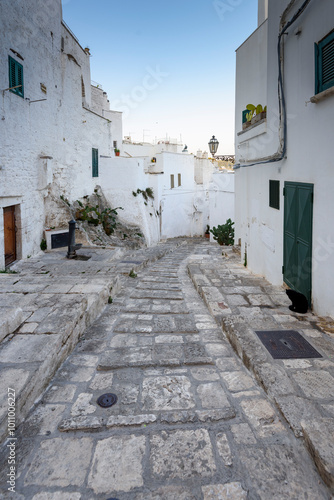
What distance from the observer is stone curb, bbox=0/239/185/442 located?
281 cm

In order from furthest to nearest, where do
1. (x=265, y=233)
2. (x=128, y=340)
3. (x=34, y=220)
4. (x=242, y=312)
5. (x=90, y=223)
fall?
(x=90, y=223) → (x=34, y=220) → (x=265, y=233) → (x=242, y=312) → (x=128, y=340)

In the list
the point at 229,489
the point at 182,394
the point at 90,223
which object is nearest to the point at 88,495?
the point at 229,489

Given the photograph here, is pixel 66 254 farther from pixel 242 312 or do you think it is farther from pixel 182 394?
pixel 182 394

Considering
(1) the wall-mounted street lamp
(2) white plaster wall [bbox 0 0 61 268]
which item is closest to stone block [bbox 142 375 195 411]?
(2) white plaster wall [bbox 0 0 61 268]

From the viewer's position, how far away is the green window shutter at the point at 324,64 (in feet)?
14.4

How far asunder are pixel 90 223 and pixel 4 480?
43.3ft

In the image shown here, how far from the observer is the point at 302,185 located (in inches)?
205

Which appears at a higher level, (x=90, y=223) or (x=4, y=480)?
(x=90, y=223)

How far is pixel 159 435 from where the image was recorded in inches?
99.1

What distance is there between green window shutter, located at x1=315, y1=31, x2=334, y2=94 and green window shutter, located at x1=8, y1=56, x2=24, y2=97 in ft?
23.6

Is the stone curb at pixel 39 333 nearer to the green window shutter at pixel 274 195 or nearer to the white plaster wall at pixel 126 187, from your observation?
the green window shutter at pixel 274 195

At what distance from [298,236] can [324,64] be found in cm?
235

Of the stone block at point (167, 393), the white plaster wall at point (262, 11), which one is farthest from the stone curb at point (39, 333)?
the white plaster wall at point (262, 11)

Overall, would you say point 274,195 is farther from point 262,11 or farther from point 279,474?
point 262,11
